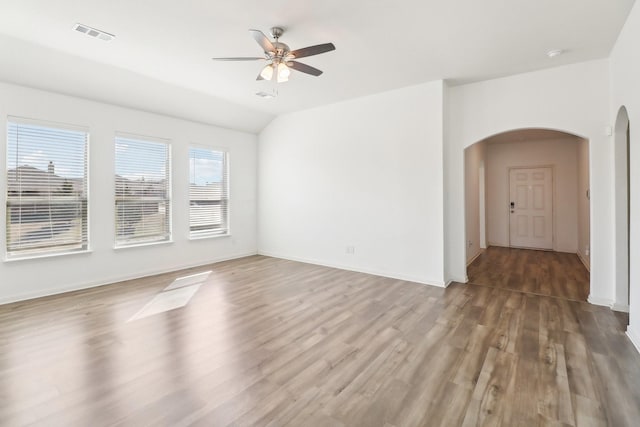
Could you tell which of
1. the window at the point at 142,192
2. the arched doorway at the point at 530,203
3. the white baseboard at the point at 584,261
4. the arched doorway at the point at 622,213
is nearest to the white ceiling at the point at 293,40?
the window at the point at 142,192

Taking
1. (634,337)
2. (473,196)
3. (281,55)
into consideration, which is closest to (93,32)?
(281,55)

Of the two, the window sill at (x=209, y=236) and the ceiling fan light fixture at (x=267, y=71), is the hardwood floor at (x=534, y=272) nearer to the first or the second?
the ceiling fan light fixture at (x=267, y=71)

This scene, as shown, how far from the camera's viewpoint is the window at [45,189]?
3930mm

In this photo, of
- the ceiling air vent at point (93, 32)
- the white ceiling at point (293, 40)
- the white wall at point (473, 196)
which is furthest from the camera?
the white wall at point (473, 196)

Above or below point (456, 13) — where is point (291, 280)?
below

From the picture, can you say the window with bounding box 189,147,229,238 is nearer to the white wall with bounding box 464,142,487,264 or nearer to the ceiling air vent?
the ceiling air vent

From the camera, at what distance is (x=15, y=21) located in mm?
2895

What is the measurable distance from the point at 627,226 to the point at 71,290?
24.3 ft

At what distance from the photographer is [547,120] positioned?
399 cm

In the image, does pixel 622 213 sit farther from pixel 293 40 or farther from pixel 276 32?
pixel 276 32

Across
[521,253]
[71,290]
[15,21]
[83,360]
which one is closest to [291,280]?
[83,360]

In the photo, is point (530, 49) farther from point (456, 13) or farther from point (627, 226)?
point (627, 226)

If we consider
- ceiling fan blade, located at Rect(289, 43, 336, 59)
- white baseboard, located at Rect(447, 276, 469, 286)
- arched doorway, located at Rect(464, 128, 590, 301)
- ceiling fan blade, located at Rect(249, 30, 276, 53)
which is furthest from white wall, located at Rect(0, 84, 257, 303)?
arched doorway, located at Rect(464, 128, 590, 301)

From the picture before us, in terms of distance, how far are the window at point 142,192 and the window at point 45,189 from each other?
19.5 inches
